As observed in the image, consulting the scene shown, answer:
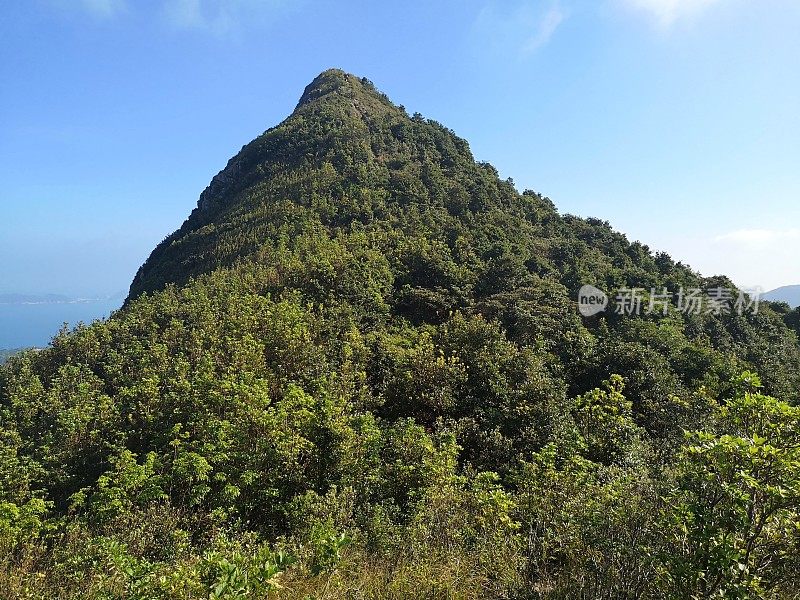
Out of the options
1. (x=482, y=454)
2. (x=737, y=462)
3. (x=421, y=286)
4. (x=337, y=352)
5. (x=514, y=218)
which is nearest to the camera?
(x=737, y=462)

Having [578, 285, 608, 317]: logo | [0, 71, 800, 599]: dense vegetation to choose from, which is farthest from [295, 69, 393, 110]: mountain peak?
[578, 285, 608, 317]: logo

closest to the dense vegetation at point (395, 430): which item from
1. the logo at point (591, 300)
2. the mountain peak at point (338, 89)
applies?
the logo at point (591, 300)

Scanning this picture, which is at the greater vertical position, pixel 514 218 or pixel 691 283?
pixel 514 218

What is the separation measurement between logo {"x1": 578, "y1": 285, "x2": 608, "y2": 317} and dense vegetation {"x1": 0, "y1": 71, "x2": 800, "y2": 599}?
2.44 ft

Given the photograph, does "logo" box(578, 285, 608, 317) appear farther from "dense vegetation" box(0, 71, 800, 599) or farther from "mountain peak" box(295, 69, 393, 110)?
"mountain peak" box(295, 69, 393, 110)

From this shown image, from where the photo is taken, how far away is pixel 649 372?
2131 cm

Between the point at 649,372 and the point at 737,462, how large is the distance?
18881 millimetres

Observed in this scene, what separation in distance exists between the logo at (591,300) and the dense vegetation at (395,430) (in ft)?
2.44

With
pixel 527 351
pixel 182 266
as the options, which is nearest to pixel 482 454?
pixel 527 351

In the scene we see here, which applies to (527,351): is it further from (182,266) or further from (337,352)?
(182,266)

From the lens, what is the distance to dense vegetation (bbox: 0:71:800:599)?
509 centimetres

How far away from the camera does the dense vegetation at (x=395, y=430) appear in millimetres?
5094
